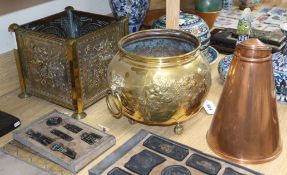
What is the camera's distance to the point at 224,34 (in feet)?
3.73

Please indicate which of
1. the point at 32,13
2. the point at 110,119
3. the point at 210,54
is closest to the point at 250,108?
the point at 110,119

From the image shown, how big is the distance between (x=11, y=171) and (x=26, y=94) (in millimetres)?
278

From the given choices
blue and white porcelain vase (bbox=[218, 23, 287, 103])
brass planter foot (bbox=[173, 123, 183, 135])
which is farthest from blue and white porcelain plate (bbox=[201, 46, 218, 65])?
brass planter foot (bbox=[173, 123, 183, 135])

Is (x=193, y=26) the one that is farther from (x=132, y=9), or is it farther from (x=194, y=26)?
(x=132, y=9)

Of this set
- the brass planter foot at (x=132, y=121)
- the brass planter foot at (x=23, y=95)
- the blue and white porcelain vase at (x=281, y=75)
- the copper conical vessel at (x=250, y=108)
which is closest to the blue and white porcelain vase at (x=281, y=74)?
the blue and white porcelain vase at (x=281, y=75)

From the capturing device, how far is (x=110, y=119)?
807 millimetres

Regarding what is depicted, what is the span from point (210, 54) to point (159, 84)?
1.43 feet

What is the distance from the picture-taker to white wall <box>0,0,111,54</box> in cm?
96

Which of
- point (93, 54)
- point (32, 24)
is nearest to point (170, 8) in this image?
point (93, 54)

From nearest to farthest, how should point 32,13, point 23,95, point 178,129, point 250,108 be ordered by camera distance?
point 250,108 < point 178,129 < point 23,95 < point 32,13

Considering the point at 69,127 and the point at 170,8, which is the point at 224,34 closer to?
the point at 170,8

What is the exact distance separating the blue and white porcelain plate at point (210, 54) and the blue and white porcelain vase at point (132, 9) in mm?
201

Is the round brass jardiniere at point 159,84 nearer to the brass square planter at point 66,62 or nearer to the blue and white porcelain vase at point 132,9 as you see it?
the brass square planter at point 66,62

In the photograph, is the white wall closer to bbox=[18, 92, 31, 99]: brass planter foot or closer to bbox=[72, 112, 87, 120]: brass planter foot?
bbox=[18, 92, 31, 99]: brass planter foot
